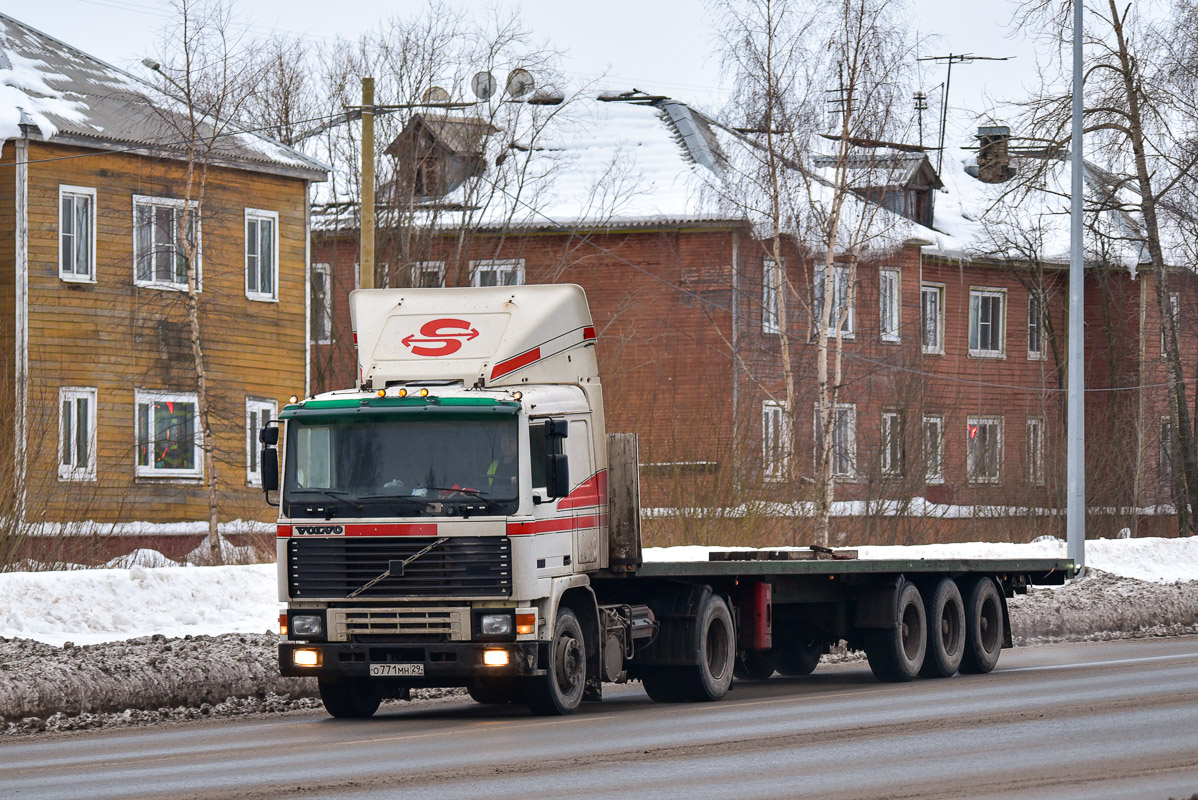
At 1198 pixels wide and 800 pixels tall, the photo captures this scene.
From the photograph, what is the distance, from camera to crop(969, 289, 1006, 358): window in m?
49.1

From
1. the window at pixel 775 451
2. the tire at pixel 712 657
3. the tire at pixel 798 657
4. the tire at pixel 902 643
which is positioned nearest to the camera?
the tire at pixel 712 657

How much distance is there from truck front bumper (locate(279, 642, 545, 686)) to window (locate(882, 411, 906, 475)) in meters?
26.4

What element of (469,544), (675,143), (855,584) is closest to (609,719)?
(469,544)

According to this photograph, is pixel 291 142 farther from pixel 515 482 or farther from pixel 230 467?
pixel 515 482

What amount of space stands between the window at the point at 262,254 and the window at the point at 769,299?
1046 centimetres

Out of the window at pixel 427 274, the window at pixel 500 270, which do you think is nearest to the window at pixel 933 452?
the window at pixel 500 270

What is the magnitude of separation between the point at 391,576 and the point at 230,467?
70.8 feet

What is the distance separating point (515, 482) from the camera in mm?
13812

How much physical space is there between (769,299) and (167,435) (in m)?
14.4

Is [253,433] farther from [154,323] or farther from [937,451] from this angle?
[937,451]

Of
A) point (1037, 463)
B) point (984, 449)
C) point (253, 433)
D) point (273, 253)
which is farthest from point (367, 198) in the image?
point (984, 449)

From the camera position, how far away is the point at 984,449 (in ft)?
143

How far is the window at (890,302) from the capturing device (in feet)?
148

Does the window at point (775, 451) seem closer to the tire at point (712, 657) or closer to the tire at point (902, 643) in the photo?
the tire at point (902, 643)
